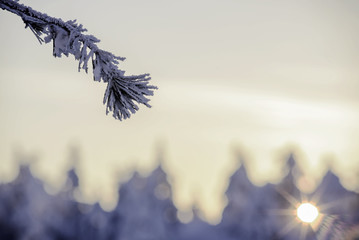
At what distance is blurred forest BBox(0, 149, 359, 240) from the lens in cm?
4633

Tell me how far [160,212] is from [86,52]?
57954 millimetres

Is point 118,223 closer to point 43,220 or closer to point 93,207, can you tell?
point 93,207

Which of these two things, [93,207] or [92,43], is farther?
[93,207]

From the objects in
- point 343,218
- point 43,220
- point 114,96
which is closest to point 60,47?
point 114,96

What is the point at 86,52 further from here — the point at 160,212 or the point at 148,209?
the point at 160,212

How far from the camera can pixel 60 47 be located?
2980 millimetres

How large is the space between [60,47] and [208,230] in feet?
231

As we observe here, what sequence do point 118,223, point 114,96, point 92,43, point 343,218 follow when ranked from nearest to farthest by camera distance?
1. point 92,43
2. point 114,96
3. point 343,218
4. point 118,223

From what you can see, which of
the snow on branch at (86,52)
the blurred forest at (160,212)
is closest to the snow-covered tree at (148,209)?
the blurred forest at (160,212)

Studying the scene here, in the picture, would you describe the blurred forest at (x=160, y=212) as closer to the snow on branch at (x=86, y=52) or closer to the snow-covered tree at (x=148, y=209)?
the snow-covered tree at (x=148, y=209)

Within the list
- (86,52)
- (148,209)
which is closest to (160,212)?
(148,209)

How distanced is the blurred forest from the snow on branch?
4230 centimetres

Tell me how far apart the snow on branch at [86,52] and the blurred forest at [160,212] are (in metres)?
42.3

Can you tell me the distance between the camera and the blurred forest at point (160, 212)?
4633 cm
